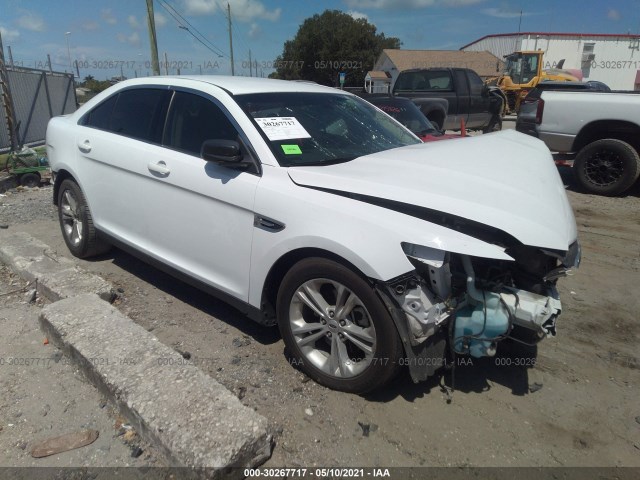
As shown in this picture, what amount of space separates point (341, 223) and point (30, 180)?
7937mm

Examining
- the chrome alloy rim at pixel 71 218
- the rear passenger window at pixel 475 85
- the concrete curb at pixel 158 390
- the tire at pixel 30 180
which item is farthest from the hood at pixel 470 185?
the rear passenger window at pixel 475 85

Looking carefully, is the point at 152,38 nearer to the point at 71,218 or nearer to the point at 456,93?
the point at 456,93

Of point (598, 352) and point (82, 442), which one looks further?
point (598, 352)

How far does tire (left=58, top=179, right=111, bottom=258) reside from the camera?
4398mm

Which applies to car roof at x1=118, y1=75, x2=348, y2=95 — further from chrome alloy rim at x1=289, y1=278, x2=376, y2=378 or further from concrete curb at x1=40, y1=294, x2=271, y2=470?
concrete curb at x1=40, y1=294, x2=271, y2=470

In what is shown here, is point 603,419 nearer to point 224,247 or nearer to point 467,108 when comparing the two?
point 224,247

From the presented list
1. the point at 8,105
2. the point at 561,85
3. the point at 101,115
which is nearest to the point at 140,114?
the point at 101,115

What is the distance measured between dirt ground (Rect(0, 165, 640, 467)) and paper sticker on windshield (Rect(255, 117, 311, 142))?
1434 mm

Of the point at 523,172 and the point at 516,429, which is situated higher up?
the point at 523,172

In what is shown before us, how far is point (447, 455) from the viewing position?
236 cm

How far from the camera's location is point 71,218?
4727 millimetres

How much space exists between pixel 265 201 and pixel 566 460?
6.83 ft

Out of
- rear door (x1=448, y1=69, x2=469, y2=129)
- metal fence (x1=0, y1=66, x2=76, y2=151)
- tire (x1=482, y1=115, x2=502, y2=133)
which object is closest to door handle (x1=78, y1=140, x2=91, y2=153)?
metal fence (x1=0, y1=66, x2=76, y2=151)

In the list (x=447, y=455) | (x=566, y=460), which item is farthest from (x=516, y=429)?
(x=447, y=455)
